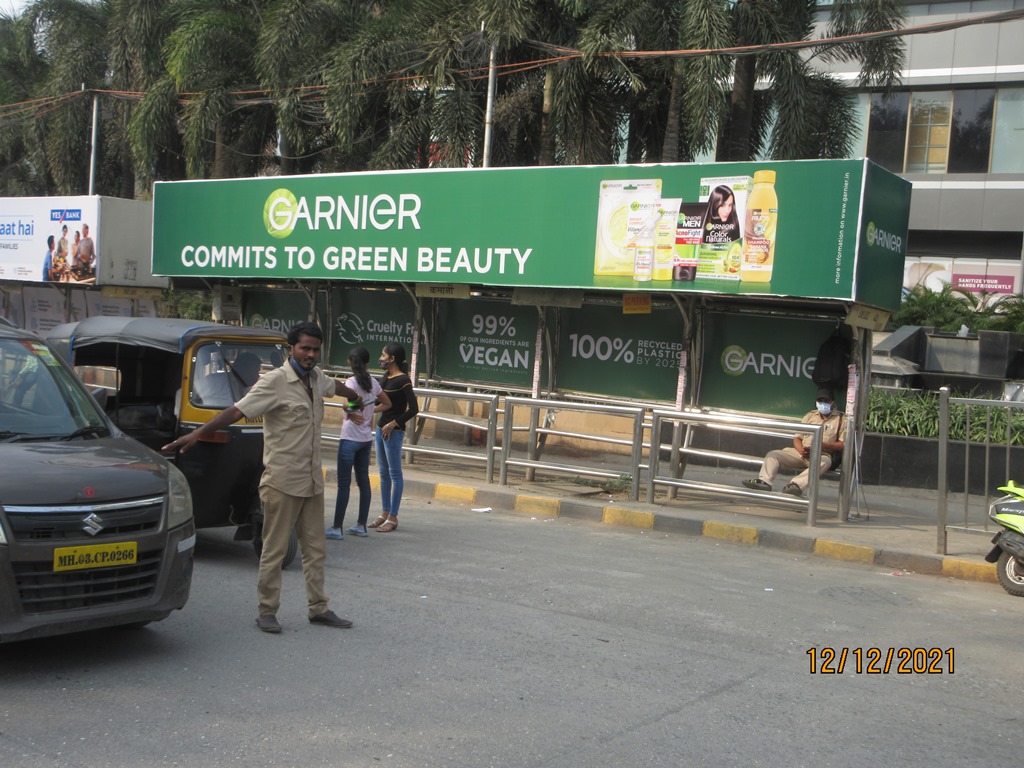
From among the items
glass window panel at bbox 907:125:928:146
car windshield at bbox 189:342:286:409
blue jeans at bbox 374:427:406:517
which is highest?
glass window panel at bbox 907:125:928:146

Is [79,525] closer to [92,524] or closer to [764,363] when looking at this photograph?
[92,524]

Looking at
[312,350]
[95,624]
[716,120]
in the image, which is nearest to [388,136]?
[716,120]

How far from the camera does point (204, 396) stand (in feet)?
26.9

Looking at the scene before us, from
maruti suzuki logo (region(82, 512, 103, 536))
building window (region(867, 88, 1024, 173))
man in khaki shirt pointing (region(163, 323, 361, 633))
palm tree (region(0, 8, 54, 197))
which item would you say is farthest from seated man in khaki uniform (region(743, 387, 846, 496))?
palm tree (region(0, 8, 54, 197))

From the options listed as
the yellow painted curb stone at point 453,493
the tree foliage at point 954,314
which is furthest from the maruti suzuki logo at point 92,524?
the tree foliage at point 954,314

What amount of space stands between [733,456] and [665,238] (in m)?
2.54

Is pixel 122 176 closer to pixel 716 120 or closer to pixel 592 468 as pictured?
pixel 716 120

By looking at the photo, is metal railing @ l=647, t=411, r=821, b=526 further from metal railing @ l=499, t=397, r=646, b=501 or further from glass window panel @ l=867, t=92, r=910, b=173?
glass window panel @ l=867, t=92, r=910, b=173

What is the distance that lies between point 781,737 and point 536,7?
675 inches

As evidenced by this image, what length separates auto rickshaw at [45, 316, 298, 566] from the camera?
7.85 m

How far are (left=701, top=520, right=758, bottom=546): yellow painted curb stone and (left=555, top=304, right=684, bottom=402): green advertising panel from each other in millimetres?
2686

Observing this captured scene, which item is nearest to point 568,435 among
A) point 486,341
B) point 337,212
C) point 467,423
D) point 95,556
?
point 467,423

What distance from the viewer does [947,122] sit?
33156 mm

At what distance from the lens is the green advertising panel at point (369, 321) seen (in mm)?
15609
